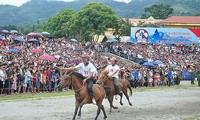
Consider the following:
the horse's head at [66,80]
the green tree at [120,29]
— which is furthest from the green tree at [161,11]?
the horse's head at [66,80]

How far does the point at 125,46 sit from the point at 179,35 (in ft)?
41.7

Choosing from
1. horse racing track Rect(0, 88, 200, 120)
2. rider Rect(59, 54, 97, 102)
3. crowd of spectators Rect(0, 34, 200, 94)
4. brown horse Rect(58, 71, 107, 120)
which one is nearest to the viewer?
brown horse Rect(58, 71, 107, 120)

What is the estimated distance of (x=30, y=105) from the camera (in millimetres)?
20234

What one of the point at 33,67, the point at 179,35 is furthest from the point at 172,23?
the point at 33,67

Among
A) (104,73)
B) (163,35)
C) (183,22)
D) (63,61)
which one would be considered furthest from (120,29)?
(104,73)

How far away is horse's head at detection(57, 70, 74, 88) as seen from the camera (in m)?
15.3

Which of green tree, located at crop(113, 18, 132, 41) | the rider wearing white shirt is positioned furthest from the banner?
the rider wearing white shirt

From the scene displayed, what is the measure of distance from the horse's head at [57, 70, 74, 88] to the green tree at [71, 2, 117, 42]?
2844 inches

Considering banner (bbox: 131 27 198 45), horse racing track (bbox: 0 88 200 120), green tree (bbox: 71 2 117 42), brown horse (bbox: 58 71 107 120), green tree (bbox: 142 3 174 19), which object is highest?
green tree (bbox: 142 3 174 19)

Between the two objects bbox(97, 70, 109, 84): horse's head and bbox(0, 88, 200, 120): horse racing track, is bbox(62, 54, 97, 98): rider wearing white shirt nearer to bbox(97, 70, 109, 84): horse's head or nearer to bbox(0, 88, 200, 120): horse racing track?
bbox(97, 70, 109, 84): horse's head

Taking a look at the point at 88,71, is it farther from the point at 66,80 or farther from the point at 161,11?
the point at 161,11

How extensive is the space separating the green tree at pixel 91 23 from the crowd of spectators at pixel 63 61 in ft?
83.0

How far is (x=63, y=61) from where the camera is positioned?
3603cm

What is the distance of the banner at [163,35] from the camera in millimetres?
67500
